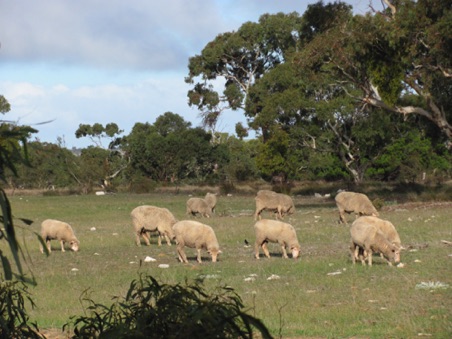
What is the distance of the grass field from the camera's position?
11.3 metres

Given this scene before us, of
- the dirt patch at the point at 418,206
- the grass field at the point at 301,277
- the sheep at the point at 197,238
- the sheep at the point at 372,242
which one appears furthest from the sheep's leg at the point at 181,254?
the dirt patch at the point at 418,206

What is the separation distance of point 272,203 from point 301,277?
18799 mm

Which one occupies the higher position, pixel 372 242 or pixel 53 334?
pixel 372 242

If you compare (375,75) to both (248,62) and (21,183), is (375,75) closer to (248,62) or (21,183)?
(248,62)

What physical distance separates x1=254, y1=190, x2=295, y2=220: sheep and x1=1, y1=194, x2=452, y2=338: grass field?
92.1 inches

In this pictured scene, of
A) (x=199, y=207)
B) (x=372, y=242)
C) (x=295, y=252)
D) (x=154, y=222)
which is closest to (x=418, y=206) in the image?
(x=199, y=207)

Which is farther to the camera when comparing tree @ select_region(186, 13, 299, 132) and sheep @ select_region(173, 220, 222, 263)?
tree @ select_region(186, 13, 299, 132)

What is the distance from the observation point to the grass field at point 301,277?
1127 centimetres

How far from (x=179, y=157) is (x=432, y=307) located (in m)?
67.1

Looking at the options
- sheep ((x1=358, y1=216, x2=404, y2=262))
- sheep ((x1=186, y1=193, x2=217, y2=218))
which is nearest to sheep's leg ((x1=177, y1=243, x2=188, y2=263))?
sheep ((x1=358, y1=216, x2=404, y2=262))

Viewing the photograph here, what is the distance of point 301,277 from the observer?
1641 cm

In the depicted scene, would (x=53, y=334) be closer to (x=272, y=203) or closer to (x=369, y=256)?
(x=369, y=256)

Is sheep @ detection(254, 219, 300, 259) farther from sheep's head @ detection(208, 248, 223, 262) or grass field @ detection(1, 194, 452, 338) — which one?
sheep's head @ detection(208, 248, 223, 262)

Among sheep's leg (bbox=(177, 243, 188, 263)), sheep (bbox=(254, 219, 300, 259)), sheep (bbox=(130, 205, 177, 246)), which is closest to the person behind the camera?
sheep's leg (bbox=(177, 243, 188, 263))
